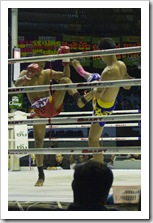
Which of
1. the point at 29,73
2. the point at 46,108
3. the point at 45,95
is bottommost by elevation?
the point at 46,108

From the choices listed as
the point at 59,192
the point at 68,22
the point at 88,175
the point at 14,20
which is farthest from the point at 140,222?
the point at 68,22

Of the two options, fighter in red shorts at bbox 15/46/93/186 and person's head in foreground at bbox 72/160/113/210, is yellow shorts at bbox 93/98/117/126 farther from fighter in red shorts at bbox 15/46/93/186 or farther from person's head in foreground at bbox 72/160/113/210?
person's head in foreground at bbox 72/160/113/210

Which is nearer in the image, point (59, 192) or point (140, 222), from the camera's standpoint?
point (140, 222)

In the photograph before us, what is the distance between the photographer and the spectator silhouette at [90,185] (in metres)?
1.36

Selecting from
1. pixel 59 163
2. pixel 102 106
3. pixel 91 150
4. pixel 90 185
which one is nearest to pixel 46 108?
pixel 102 106

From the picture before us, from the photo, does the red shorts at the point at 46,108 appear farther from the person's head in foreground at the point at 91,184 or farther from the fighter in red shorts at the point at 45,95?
the person's head in foreground at the point at 91,184

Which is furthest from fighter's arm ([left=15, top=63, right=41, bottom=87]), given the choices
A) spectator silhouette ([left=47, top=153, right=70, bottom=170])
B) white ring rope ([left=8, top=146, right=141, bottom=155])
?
spectator silhouette ([left=47, top=153, right=70, bottom=170])

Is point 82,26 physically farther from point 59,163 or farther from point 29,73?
point 29,73

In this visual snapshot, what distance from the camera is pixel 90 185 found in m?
1.36

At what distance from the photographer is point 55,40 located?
419 inches

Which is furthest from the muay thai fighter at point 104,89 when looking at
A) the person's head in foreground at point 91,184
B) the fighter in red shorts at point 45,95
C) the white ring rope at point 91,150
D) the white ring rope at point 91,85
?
the person's head in foreground at point 91,184

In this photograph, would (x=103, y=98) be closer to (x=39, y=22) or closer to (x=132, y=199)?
(x=132, y=199)
